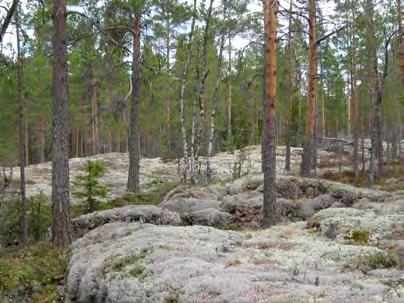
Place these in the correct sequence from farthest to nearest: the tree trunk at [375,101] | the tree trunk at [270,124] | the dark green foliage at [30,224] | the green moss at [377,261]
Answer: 1. the tree trunk at [375,101]
2. the dark green foliage at [30,224]
3. the tree trunk at [270,124]
4. the green moss at [377,261]

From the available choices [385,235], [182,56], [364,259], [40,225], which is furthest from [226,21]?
[364,259]

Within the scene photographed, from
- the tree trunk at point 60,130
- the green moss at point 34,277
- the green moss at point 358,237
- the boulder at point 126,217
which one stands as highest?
the tree trunk at point 60,130

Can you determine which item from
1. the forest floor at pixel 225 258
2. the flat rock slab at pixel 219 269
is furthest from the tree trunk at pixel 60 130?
the flat rock slab at pixel 219 269

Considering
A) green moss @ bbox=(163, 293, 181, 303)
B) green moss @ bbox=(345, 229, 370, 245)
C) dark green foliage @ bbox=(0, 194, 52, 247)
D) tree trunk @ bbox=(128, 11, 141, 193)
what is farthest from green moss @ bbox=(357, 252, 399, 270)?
tree trunk @ bbox=(128, 11, 141, 193)

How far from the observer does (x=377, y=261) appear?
691 cm

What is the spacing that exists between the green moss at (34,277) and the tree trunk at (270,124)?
4.87 metres

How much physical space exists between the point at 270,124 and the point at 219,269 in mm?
5862

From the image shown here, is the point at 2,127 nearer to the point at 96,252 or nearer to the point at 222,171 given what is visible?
the point at 222,171

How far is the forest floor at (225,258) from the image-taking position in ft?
18.9

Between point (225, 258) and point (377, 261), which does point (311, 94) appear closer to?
point (377, 261)

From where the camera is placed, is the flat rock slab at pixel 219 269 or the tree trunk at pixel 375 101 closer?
the flat rock slab at pixel 219 269

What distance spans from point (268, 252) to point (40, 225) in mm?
9438

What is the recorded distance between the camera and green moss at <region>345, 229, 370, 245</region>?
337 inches

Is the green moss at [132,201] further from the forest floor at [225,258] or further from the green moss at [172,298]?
the green moss at [172,298]
